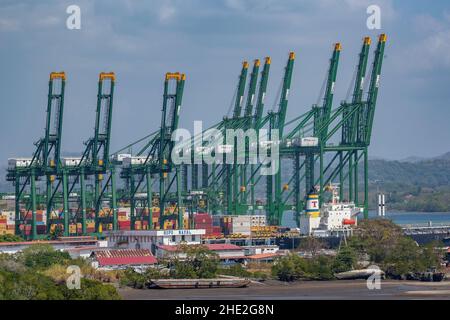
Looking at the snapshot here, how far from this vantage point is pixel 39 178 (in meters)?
100

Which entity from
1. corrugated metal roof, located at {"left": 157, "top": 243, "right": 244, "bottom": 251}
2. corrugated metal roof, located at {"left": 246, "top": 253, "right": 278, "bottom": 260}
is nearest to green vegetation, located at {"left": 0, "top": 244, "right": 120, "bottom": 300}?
corrugated metal roof, located at {"left": 157, "top": 243, "right": 244, "bottom": 251}

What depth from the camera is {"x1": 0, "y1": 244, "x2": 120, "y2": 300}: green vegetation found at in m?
48.9

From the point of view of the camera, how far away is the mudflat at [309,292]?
2357 inches

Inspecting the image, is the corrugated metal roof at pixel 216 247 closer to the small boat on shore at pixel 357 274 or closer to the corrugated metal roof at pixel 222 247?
the corrugated metal roof at pixel 222 247

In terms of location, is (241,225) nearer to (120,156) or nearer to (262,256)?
(120,156)

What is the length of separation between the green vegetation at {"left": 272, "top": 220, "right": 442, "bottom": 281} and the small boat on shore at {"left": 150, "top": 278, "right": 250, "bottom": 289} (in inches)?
200

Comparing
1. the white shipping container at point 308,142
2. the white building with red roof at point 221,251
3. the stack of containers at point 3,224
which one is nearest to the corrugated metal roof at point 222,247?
the white building with red roof at point 221,251

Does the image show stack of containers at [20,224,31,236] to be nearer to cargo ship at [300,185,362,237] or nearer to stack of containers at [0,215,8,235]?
stack of containers at [0,215,8,235]

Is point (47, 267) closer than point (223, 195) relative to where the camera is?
Yes

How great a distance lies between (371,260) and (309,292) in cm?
1568

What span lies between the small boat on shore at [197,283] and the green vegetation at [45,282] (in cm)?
433

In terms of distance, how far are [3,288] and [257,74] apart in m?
70.3
